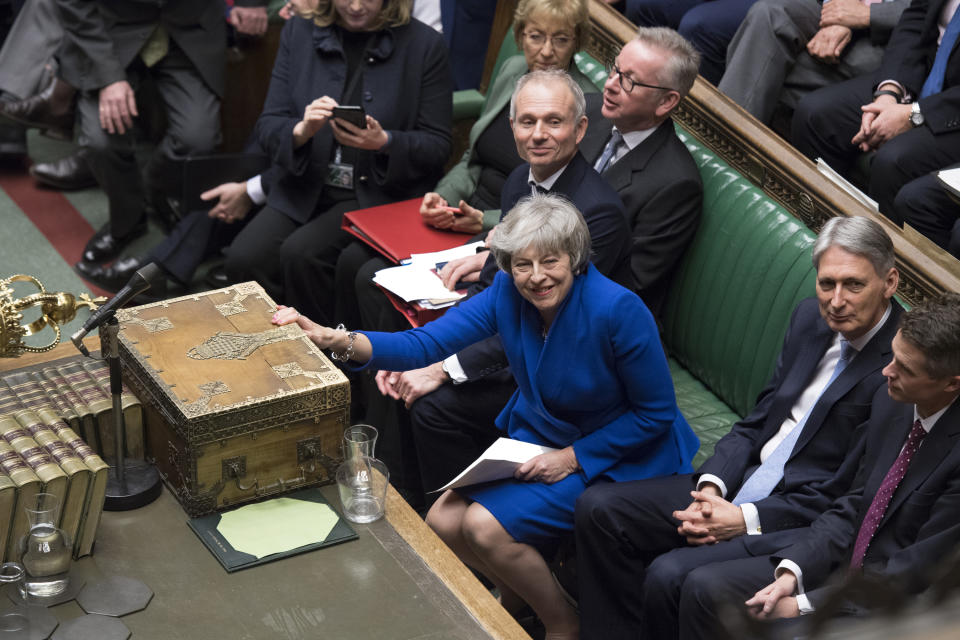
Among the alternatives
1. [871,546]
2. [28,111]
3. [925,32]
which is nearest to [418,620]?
[871,546]

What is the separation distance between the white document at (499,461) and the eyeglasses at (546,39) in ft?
5.09

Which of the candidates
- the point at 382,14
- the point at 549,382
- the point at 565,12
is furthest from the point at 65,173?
the point at 549,382

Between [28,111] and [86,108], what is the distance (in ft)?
2.05

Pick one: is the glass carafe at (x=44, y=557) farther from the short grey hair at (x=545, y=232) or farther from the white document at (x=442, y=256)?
the white document at (x=442, y=256)

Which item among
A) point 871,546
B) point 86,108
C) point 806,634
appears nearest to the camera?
point 806,634

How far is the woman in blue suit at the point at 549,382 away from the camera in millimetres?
2787

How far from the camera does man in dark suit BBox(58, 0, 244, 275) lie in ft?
15.4

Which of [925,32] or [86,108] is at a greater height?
[925,32]

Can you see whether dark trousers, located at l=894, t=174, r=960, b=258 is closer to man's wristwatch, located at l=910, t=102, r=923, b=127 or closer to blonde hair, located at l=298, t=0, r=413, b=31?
man's wristwatch, located at l=910, t=102, r=923, b=127

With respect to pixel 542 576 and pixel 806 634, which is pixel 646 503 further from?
pixel 806 634

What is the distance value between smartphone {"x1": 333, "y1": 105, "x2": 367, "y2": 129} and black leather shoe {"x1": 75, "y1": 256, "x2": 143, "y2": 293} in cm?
131

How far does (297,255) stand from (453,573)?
1.96 meters

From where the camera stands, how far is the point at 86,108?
15.7 ft

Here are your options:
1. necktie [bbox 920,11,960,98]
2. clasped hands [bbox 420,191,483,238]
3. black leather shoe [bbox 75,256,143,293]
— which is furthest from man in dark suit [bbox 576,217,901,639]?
black leather shoe [bbox 75,256,143,293]
